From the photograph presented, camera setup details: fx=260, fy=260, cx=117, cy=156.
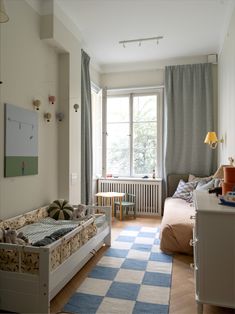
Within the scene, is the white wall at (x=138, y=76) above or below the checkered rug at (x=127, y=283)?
above

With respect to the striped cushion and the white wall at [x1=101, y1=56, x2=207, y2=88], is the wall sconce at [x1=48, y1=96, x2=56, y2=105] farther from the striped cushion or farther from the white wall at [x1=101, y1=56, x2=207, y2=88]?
the white wall at [x1=101, y1=56, x2=207, y2=88]

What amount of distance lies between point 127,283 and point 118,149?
10.7 feet

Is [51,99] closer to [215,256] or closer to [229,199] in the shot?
[229,199]

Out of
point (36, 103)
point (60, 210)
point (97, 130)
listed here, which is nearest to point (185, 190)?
point (97, 130)

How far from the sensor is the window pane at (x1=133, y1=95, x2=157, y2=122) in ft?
17.1

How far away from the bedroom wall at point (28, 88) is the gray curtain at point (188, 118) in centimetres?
230

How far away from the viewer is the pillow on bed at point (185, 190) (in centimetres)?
429

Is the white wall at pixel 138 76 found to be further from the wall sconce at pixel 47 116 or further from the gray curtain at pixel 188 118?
the wall sconce at pixel 47 116

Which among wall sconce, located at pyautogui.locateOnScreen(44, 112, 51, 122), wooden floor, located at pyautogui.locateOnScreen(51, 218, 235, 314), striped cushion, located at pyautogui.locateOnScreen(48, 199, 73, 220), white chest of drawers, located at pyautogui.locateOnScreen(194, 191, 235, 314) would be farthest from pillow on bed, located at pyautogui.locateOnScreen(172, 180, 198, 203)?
wall sconce, located at pyautogui.locateOnScreen(44, 112, 51, 122)

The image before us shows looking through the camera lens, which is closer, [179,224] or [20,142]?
[20,142]

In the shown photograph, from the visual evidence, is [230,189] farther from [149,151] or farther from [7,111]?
[149,151]

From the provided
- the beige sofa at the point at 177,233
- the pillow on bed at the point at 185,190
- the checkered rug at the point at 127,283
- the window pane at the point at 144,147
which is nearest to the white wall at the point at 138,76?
the window pane at the point at 144,147

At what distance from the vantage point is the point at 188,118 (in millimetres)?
4867

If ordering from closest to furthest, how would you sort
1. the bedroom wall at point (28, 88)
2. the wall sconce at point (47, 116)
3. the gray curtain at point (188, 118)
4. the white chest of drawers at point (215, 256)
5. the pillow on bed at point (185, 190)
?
1. the white chest of drawers at point (215, 256)
2. the bedroom wall at point (28, 88)
3. the wall sconce at point (47, 116)
4. the pillow on bed at point (185, 190)
5. the gray curtain at point (188, 118)
